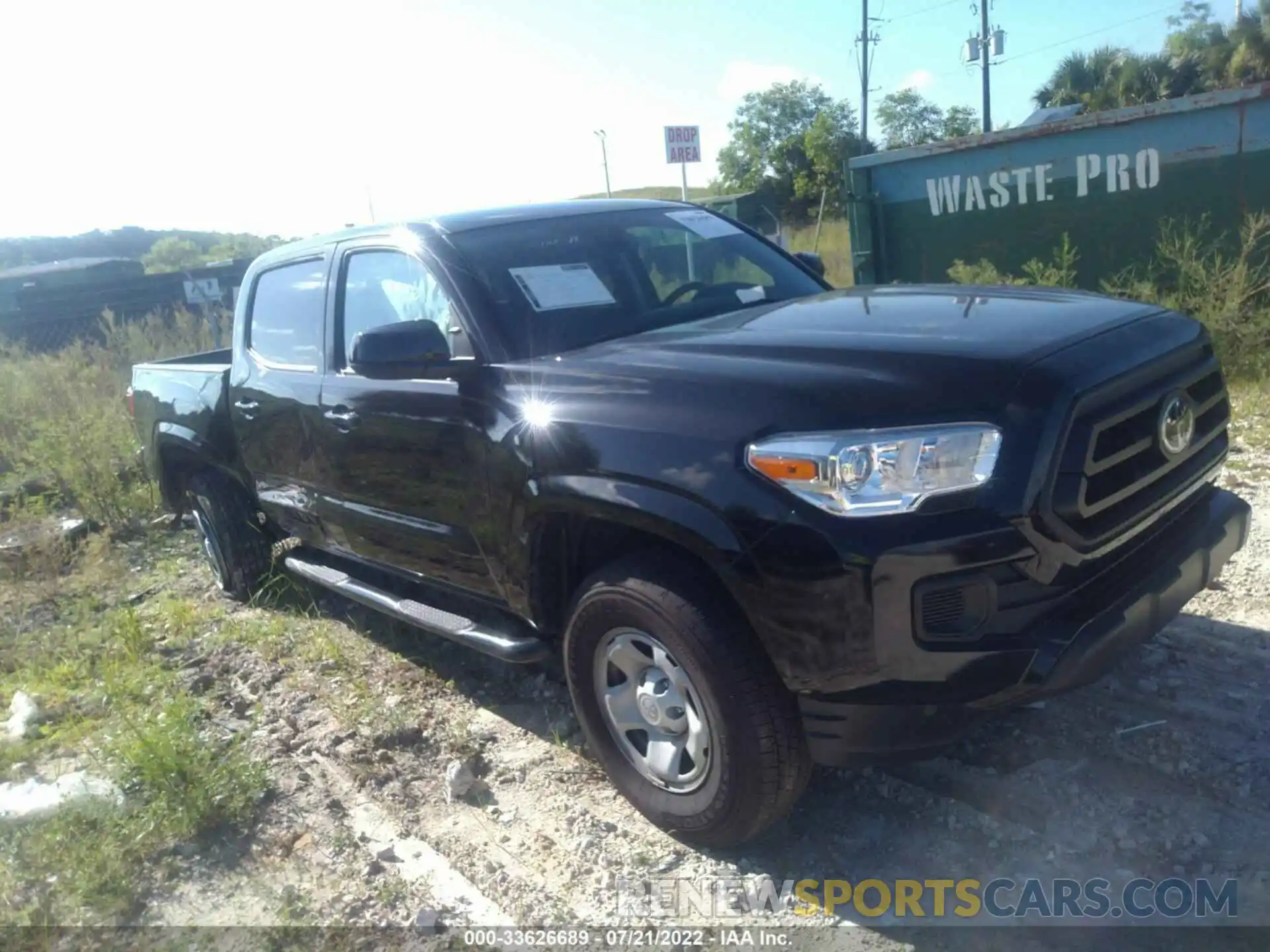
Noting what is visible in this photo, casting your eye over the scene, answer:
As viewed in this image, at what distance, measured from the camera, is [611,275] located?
12.2 feet

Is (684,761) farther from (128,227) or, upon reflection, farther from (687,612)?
(128,227)

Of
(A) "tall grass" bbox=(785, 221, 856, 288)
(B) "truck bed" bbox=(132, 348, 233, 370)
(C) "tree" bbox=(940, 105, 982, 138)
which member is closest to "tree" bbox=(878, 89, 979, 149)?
(C) "tree" bbox=(940, 105, 982, 138)

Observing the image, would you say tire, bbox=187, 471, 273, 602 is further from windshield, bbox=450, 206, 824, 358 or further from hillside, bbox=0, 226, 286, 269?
hillside, bbox=0, 226, 286, 269

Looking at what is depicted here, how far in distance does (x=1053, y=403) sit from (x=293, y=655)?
3678 mm

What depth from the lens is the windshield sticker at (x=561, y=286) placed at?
352 centimetres

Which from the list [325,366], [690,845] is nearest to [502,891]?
[690,845]

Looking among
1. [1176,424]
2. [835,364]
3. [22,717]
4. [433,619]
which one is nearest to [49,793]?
[22,717]

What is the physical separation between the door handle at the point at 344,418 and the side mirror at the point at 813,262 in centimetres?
202

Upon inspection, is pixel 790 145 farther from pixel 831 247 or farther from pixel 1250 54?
pixel 831 247

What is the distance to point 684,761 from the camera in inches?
116

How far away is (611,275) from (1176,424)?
1.90m

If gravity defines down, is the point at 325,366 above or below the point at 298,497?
above

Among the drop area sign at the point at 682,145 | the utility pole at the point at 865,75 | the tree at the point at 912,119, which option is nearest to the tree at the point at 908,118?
the tree at the point at 912,119

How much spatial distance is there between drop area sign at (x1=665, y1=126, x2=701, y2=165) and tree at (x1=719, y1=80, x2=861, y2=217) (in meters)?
26.3
